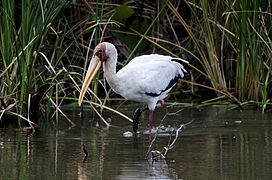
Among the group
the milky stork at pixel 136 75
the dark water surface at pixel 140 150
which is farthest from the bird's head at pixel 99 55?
the dark water surface at pixel 140 150

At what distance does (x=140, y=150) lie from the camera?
5.87 metres

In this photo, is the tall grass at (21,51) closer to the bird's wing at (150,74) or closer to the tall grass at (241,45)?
the bird's wing at (150,74)

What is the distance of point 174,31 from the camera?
34.2 ft

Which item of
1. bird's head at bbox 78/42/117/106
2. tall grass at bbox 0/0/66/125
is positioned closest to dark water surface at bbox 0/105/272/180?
tall grass at bbox 0/0/66/125

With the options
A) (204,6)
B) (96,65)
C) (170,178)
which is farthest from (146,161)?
(204,6)

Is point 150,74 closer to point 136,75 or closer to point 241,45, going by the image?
point 136,75

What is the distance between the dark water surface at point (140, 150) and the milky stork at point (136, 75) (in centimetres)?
46

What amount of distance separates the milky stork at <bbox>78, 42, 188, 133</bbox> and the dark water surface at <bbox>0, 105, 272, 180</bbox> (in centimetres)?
46

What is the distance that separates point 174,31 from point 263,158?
17.9ft

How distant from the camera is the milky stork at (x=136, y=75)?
21.5ft

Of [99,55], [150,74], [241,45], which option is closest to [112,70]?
[99,55]

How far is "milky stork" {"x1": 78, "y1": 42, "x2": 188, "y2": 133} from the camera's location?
6.55 metres

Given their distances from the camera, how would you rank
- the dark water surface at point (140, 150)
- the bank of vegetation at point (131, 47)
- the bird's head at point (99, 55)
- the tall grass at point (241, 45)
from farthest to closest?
the tall grass at point (241, 45)
the bank of vegetation at point (131, 47)
the bird's head at point (99, 55)
the dark water surface at point (140, 150)

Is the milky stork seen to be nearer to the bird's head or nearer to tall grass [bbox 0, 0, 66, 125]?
the bird's head
